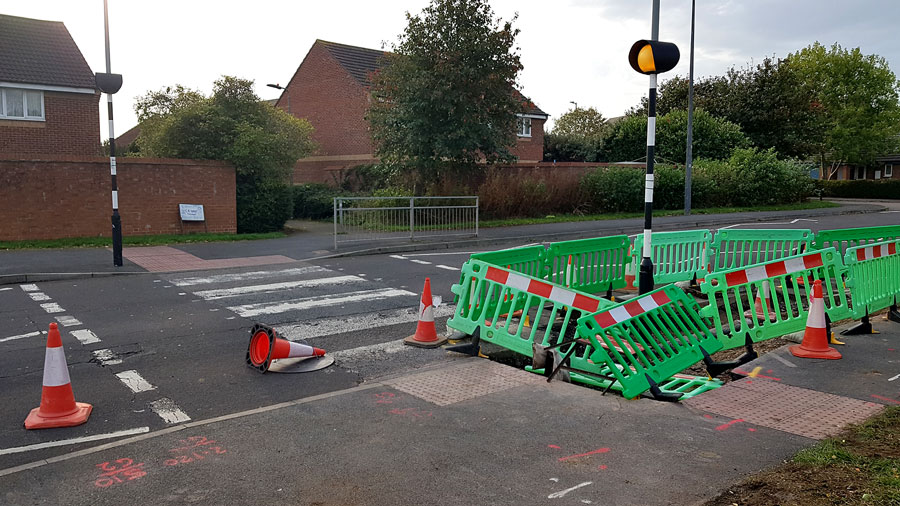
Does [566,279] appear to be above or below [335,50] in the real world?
below

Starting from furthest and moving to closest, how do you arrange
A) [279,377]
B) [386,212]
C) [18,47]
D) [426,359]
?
[18,47] < [386,212] < [426,359] < [279,377]

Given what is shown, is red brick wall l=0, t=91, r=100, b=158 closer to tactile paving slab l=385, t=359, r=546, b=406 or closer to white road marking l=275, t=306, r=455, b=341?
white road marking l=275, t=306, r=455, b=341

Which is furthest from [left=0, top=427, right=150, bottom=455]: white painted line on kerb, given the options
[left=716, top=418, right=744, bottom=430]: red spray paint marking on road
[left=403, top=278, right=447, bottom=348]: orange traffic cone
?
[left=716, top=418, right=744, bottom=430]: red spray paint marking on road

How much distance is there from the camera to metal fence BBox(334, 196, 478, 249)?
16.8 m

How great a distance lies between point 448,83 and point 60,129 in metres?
13.6

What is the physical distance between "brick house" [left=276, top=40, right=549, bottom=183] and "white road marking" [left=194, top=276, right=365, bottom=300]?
62.0 feet

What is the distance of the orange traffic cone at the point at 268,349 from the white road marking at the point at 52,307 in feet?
13.8

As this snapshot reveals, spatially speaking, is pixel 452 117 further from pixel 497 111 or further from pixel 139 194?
pixel 139 194

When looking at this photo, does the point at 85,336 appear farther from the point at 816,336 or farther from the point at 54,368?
the point at 816,336

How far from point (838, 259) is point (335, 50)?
101 feet

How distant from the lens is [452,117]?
70.8 feet

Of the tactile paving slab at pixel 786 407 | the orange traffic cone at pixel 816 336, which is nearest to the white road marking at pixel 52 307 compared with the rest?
the tactile paving slab at pixel 786 407

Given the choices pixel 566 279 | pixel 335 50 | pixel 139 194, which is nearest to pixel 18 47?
pixel 139 194

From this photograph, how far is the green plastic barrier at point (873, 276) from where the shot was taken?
797cm
